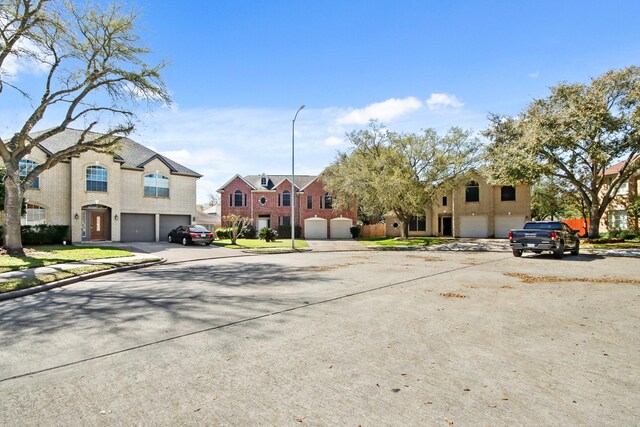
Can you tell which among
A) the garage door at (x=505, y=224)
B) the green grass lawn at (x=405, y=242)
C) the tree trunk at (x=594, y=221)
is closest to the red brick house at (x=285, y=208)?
the green grass lawn at (x=405, y=242)

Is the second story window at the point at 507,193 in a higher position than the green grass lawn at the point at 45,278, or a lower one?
higher

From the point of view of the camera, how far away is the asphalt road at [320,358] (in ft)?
10.7

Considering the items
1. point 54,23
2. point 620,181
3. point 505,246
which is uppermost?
point 54,23

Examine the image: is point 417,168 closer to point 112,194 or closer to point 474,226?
point 474,226

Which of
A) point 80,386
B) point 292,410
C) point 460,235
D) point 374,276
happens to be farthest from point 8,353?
point 460,235

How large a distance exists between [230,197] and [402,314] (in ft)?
134

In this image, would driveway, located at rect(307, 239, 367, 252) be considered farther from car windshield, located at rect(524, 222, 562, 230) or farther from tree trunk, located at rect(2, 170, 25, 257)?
tree trunk, located at rect(2, 170, 25, 257)

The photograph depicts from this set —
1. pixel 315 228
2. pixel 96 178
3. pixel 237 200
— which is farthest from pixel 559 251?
pixel 237 200

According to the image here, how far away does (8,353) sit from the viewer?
189 inches

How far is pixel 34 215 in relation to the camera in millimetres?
25500

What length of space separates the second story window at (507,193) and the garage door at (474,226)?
263cm

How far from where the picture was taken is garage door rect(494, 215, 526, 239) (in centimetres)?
3747

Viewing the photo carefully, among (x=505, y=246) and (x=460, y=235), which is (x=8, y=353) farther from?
(x=460, y=235)

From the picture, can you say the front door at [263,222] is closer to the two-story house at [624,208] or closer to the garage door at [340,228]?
the garage door at [340,228]
